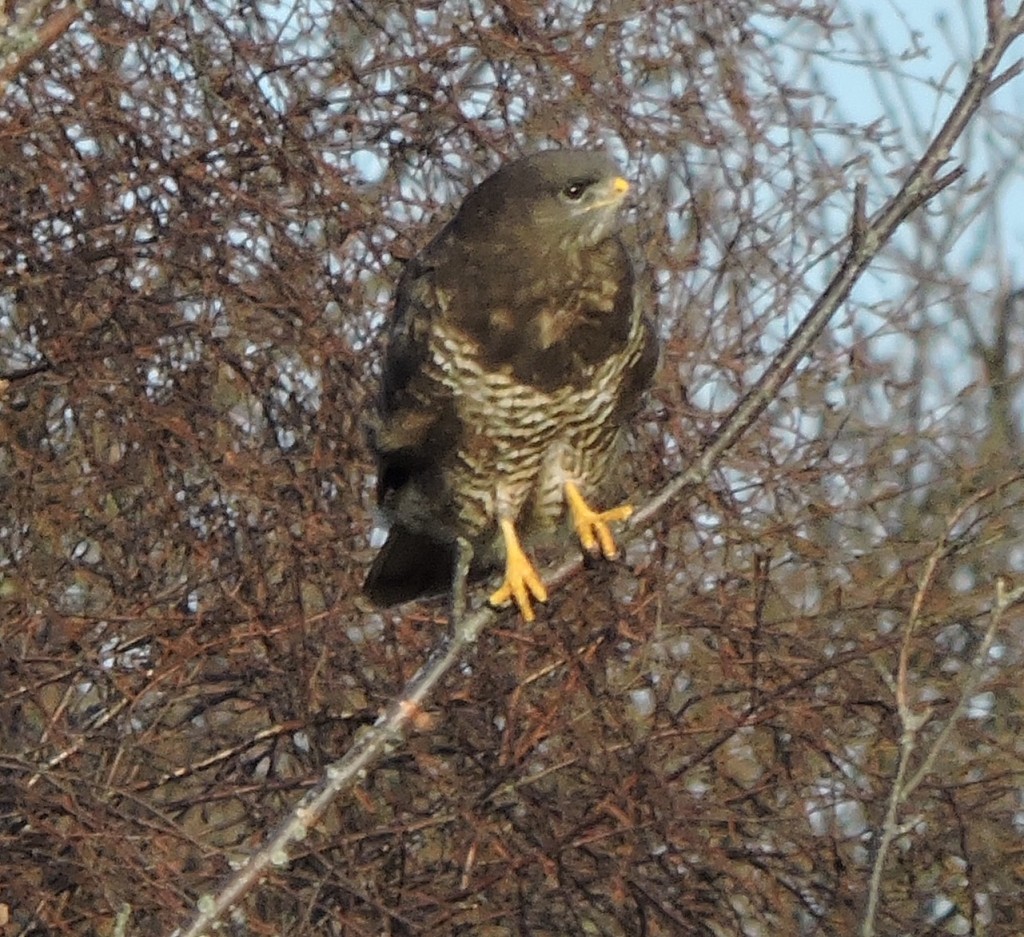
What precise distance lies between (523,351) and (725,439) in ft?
4.02

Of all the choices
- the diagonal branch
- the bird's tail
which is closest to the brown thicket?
the bird's tail

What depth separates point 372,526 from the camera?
15.7 ft

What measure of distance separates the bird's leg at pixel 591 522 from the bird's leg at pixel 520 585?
0.13 metres

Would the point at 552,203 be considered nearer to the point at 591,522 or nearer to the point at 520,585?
the point at 591,522

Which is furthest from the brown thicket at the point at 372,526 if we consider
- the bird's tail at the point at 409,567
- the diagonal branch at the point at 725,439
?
the diagonal branch at the point at 725,439

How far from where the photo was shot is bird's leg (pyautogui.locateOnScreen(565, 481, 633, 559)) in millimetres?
3812

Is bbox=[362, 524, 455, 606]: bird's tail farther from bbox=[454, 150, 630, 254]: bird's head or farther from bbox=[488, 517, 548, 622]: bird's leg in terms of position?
bbox=[454, 150, 630, 254]: bird's head

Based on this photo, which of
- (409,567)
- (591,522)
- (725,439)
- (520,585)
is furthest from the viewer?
(409,567)

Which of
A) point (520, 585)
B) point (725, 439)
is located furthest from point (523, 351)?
point (725, 439)

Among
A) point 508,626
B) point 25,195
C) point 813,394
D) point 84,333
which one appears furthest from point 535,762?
point 25,195

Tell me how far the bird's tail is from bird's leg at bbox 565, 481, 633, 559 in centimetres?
47

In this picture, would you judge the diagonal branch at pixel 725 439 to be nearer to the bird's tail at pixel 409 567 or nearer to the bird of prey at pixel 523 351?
the bird of prey at pixel 523 351

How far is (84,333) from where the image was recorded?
452 centimetres

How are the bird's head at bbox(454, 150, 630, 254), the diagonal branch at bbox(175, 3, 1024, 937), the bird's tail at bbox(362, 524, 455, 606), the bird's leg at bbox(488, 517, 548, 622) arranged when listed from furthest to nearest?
the bird's tail at bbox(362, 524, 455, 606) < the bird's head at bbox(454, 150, 630, 254) < the bird's leg at bbox(488, 517, 548, 622) < the diagonal branch at bbox(175, 3, 1024, 937)
